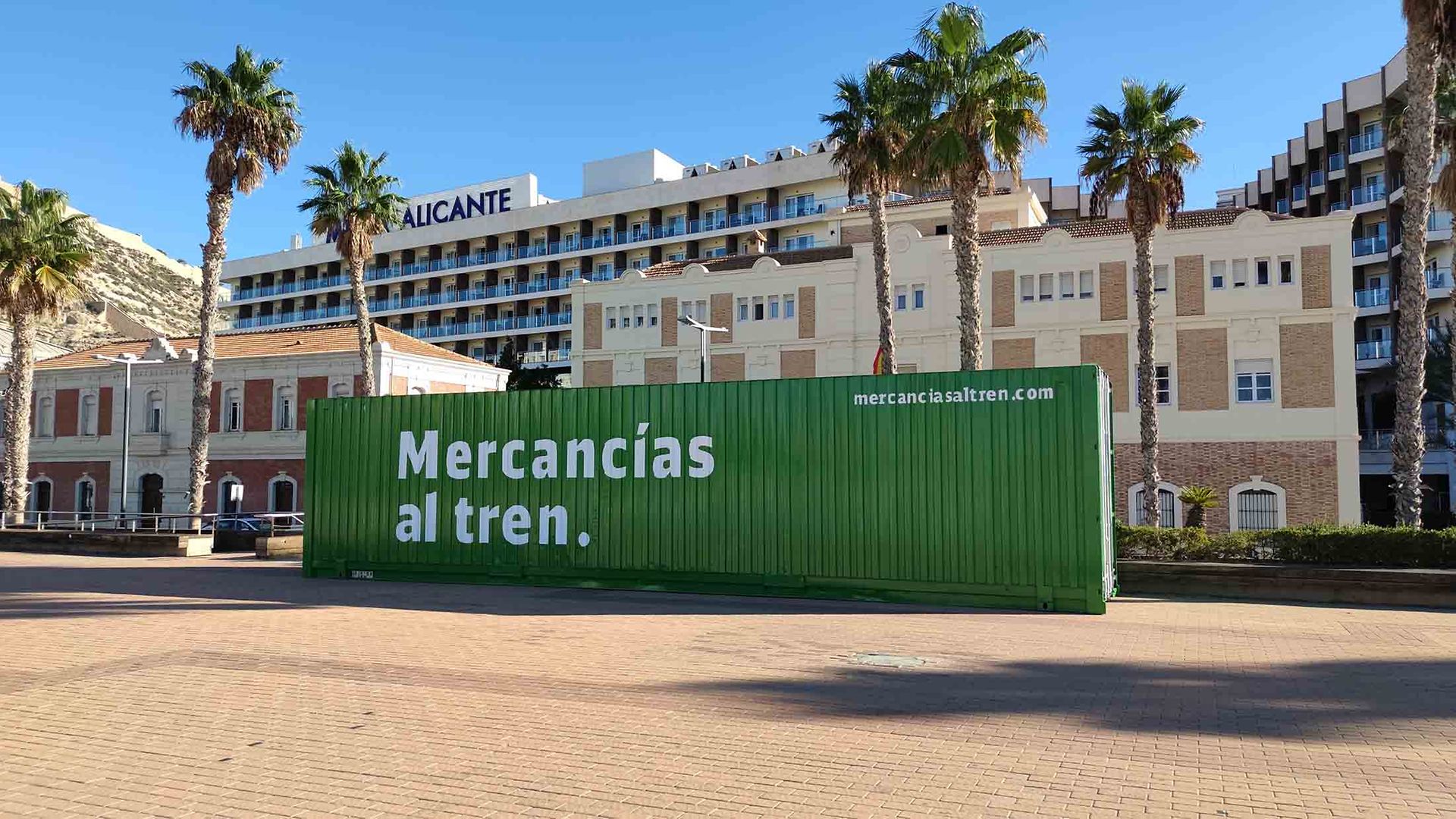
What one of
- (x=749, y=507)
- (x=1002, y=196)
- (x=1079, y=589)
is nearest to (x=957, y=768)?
(x=1079, y=589)

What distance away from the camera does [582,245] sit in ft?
252

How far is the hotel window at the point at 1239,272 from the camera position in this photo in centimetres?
3409

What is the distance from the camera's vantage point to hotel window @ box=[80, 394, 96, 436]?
45.8m

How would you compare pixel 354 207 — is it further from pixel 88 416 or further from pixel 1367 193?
pixel 1367 193

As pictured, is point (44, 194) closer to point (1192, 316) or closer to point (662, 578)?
point (662, 578)

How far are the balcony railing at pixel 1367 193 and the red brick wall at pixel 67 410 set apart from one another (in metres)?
63.2

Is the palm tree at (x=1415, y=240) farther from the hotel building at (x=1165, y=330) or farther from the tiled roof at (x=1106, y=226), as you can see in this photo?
the tiled roof at (x=1106, y=226)

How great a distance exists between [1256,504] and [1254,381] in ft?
13.7

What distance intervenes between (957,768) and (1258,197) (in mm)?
69883

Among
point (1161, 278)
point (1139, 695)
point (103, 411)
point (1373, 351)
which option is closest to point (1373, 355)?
point (1373, 351)

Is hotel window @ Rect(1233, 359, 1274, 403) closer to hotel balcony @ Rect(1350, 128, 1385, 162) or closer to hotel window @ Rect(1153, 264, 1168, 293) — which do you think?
hotel window @ Rect(1153, 264, 1168, 293)

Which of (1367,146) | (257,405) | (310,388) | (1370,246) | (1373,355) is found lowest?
(257,405)

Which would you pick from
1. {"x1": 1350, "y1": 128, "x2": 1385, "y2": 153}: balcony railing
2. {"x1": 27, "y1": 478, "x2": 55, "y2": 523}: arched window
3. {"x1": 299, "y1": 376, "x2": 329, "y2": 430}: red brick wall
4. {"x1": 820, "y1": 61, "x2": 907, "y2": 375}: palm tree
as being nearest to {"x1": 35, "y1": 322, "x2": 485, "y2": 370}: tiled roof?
{"x1": 299, "y1": 376, "x2": 329, "y2": 430}: red brick wall

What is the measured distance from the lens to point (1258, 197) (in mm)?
65625
